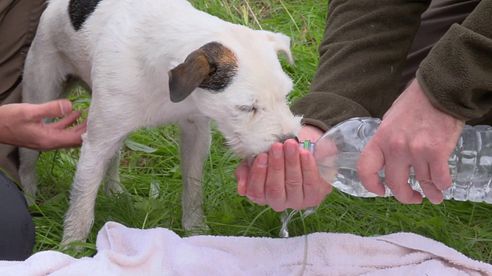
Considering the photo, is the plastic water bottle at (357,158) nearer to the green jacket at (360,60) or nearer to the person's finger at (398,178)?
the green jacket at (360,60)

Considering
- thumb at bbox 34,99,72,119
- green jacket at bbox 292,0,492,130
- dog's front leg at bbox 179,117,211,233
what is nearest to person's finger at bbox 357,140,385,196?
green jacket at bbox 292,0,492,130

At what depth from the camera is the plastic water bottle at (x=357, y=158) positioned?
2633 millimetres

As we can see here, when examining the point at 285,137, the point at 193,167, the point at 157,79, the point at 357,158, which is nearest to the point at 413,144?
the point at 285,137

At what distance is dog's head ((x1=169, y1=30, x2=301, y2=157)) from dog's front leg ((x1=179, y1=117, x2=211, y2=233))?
24.1 inches

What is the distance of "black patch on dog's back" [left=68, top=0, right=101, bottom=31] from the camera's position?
2.95m

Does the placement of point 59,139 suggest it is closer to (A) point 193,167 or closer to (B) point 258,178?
(A) point 193,167

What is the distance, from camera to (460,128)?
2217 mm

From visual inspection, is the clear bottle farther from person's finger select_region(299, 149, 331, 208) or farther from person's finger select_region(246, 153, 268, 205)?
person's finger select_region(246, 153, 268, 205)

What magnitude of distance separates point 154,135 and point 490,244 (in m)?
1.54

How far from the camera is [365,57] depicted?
2926 millimetres

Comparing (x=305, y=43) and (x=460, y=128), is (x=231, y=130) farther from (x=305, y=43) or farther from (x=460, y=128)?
(x=305, y=43)

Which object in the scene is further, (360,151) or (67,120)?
(67,120)

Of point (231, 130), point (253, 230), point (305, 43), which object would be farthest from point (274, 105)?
point (305, 43)

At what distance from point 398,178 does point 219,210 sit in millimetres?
1077
